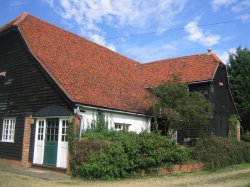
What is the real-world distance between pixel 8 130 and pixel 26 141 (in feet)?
Result: 7.25

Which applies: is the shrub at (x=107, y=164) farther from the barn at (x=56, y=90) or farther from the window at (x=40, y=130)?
the window at (x=40, y=130)

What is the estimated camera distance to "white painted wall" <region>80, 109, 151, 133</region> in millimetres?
17641

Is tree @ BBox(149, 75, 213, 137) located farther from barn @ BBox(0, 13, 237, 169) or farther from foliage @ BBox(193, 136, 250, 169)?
barn @ BBox(0, 13, 237, 169)

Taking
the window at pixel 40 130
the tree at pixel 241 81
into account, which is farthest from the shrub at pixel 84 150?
the tree at pixel 241 81

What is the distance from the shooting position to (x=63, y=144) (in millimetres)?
17281

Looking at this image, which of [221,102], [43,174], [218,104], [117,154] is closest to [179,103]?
[117,154]

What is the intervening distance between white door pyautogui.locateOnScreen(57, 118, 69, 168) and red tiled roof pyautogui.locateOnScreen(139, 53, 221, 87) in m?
9.77

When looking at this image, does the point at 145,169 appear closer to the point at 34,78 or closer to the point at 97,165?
the point at 97,165

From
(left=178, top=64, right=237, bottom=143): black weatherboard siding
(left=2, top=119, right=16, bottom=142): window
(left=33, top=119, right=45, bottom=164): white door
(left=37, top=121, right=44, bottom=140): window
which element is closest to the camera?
(left=33, top=119, right=45, bottom=164): white door

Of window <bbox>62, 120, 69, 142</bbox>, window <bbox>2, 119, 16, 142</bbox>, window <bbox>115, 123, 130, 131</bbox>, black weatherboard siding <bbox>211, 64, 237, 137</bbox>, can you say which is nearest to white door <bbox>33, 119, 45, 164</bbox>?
window <bbox>62, 120, 69, 142</bbox>

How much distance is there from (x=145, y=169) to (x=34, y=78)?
7.85 metres

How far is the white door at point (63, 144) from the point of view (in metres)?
17.2

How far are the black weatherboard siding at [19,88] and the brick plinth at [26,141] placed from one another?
0.32m

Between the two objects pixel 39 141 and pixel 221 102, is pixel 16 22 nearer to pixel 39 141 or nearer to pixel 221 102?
pixel 39 141
